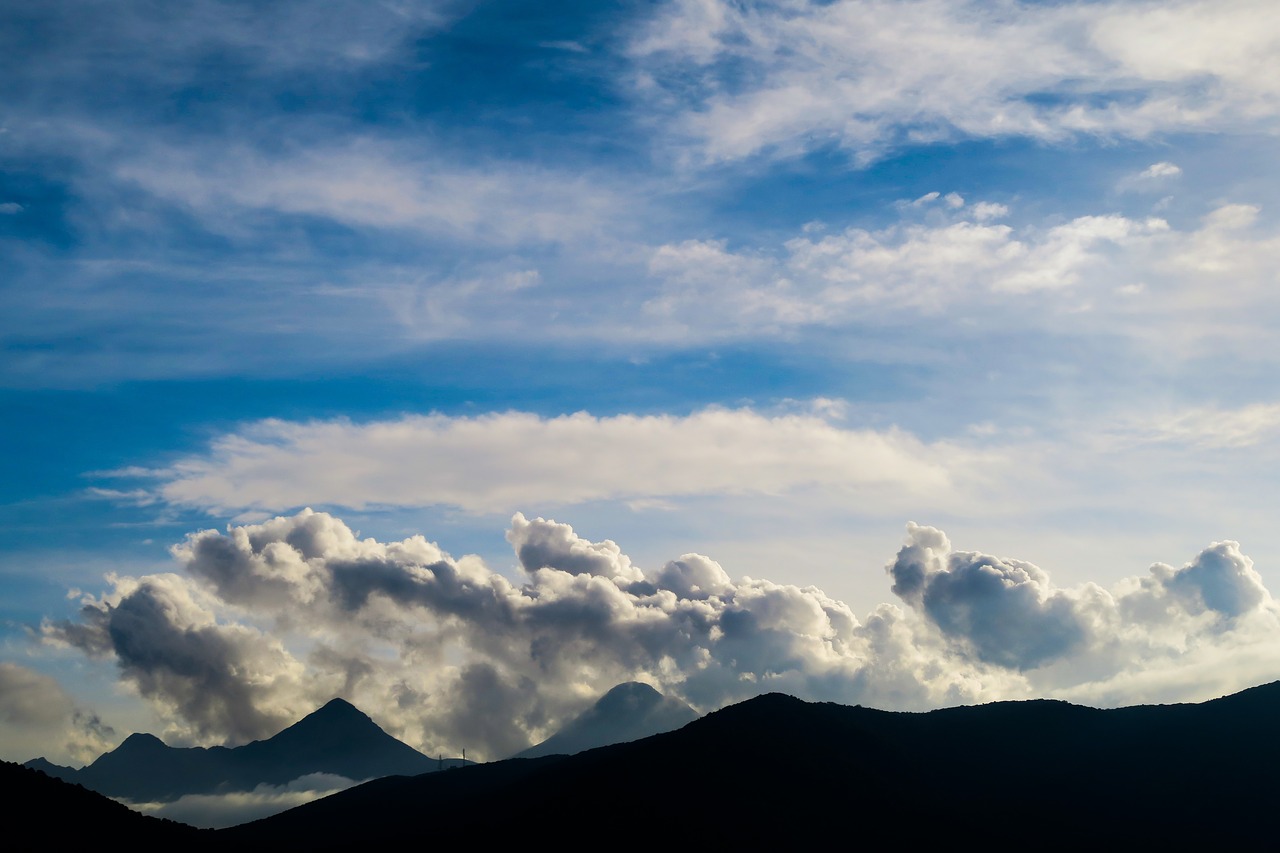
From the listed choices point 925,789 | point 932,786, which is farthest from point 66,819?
point 932,786

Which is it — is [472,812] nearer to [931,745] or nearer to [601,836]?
[601,836]

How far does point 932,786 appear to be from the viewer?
6914 inches

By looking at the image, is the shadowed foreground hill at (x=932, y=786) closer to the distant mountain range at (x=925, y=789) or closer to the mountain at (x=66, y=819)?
the distant mountain range at (x=925, y=789)

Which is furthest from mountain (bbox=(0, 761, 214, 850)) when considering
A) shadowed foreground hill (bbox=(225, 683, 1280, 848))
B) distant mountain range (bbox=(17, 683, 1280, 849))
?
shadowed foreground hill (bbox=(225, 683, 1280, 848))

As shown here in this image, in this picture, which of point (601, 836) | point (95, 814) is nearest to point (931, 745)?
point (601, 836)

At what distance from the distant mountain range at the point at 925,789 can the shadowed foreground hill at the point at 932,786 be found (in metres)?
0.37

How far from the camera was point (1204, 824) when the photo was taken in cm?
15438

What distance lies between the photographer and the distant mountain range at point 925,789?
515 ft

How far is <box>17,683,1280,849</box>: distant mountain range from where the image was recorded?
157000mm

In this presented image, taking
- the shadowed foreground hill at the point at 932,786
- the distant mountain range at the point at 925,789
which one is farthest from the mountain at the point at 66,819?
the shadowed foreground hill at the point at 932,786

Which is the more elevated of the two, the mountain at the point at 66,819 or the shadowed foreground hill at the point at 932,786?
the mountain at the point at 66,819

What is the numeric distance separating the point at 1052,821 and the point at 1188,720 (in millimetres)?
48276

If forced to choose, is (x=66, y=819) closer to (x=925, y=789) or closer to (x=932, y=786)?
(x=925, y=789)

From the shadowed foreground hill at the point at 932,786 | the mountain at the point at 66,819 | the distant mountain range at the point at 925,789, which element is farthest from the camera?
the shadowed foreground hill at the point at 932,786
